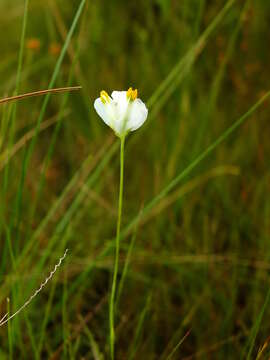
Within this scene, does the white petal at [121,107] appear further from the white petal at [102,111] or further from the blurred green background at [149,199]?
the blurred green background at [149,199]

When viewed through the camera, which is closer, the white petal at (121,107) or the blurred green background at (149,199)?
the white petal at (121,107)

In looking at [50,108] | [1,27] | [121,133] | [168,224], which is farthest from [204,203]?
[1,27]

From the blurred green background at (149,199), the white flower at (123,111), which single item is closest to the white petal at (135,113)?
the white flower at (123,111)

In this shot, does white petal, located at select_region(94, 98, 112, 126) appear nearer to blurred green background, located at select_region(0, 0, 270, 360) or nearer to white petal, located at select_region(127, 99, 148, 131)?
white petal, located at select_region(127, 99, 148, 131)

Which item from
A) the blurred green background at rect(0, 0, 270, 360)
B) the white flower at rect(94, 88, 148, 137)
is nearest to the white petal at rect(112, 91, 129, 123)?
the white flower at rect(94, 88, 148, 137)

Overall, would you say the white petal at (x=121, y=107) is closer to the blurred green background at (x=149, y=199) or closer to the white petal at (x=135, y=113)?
the white petal at (x=135, y=113)

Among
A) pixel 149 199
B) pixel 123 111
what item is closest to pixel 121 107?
pixel 123 111
